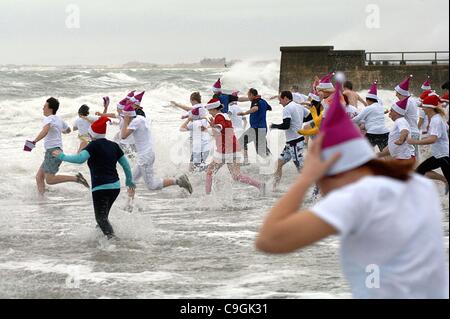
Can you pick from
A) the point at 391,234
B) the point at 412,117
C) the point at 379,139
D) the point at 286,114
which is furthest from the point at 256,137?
the point at 391,234

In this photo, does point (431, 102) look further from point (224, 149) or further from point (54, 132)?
point (54, 132)

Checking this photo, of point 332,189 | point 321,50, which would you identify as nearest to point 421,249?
point 332,189

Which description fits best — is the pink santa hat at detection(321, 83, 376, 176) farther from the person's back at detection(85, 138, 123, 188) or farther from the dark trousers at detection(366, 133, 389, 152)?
the dark trousers at detection(366, 133, 389, 152)

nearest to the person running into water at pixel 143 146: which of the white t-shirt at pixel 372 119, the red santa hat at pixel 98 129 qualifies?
the red santa hat at pixel 98 129

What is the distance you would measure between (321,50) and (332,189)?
110 feet

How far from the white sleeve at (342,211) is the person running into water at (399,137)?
26.1ft

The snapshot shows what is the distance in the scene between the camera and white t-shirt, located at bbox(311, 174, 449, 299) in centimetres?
251

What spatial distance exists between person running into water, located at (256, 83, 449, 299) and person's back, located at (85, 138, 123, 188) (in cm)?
573

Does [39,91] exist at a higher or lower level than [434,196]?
higher

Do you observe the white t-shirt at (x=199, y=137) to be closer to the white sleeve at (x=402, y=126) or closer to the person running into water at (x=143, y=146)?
the person running into water at (x=143, y=146)

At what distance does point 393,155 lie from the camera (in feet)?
34.7

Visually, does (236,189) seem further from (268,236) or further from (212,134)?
(268,236)

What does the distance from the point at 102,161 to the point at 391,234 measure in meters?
5.95

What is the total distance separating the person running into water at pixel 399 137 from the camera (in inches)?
406
